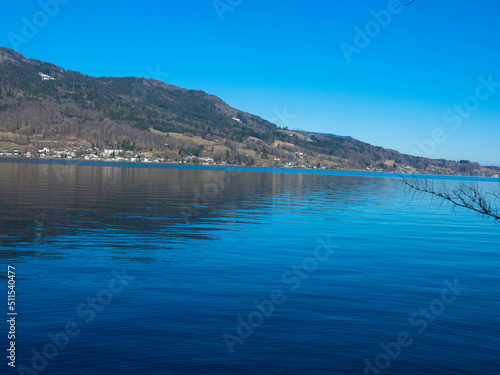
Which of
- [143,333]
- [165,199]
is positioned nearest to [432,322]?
[143,333]

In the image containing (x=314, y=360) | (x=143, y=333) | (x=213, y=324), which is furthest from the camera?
→ (x=213, y=324)

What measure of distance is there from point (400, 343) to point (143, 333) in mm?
7209

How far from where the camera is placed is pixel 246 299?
15.4 meters

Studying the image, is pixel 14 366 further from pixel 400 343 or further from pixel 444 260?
pixel 444 260

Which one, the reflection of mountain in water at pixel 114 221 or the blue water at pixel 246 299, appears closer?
the blue water at pixel 246 299

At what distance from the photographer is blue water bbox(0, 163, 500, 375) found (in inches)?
425

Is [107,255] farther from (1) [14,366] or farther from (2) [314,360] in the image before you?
(2) [314,360]

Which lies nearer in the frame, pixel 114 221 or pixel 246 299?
pixel 246 299

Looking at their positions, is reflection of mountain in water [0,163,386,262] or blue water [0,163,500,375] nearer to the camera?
blue water [0,163,500,375]

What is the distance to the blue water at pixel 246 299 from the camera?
35.4 feet

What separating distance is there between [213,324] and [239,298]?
2773mm

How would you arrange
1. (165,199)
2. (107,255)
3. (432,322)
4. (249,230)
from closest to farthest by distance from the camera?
(432,322)
(107,255)
(249,230)
(165,199)

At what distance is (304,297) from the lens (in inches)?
629

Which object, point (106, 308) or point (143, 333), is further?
point (106, 308)
